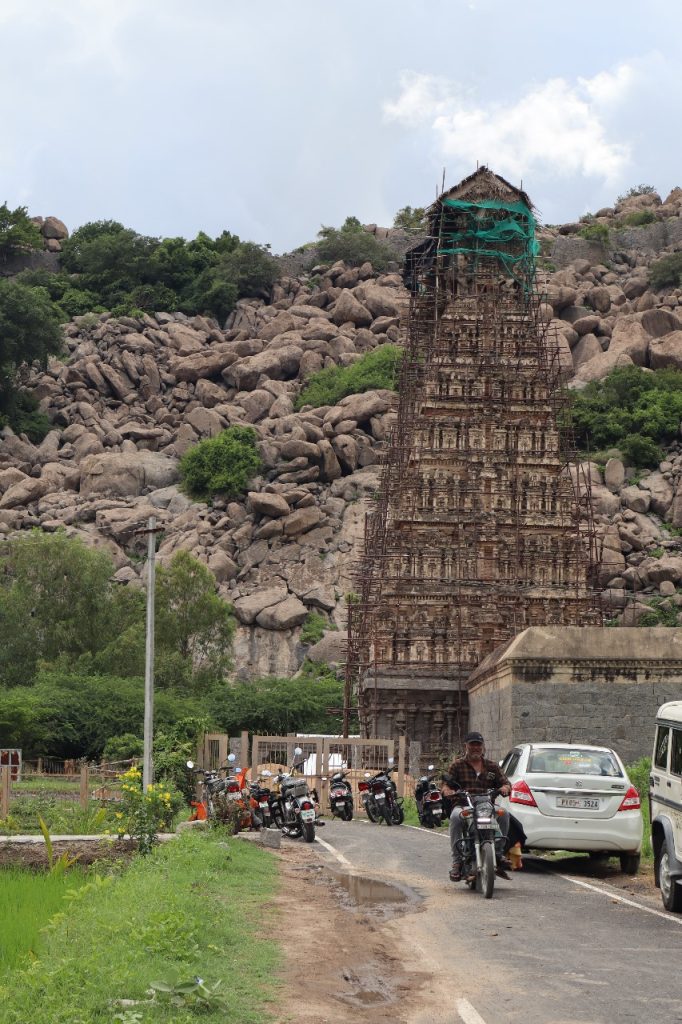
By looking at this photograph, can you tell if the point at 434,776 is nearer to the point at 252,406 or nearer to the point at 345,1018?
the point at 345,1018

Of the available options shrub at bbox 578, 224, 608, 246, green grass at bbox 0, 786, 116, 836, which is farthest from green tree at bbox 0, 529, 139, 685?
shrub at bbox 578, 224, 608, 246

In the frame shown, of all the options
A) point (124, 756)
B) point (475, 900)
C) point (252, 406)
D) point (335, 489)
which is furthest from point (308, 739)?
point (252, 406)

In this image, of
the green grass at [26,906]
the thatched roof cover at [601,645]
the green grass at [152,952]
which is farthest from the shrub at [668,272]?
the green grass at [152,952]

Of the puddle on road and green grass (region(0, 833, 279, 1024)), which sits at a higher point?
green grass (region(0, 833, 279, 1024))

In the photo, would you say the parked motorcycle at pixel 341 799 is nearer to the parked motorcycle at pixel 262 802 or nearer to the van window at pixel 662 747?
the parked motorcycle at pixel 262 802

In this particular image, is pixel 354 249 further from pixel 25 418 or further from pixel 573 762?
pixel 573 762

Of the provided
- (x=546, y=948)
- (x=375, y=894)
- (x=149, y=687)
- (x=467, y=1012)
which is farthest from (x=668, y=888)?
(x=149, y=687)

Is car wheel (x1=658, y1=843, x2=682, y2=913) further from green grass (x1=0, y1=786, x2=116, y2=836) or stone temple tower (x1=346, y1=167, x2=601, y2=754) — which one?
stone temple tower (x1=346, y1=167, x2=601, y2=754)

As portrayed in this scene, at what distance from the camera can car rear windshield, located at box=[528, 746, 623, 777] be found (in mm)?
15648

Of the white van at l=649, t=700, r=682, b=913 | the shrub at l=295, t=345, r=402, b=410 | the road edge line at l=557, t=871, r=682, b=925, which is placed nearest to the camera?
the road edge line at l=557, t=871, r=682, b=925

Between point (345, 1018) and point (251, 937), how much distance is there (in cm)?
263

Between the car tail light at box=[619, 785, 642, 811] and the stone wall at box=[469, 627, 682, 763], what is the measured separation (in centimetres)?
944

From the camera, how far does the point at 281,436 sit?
251ft

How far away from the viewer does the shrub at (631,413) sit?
7081cm
